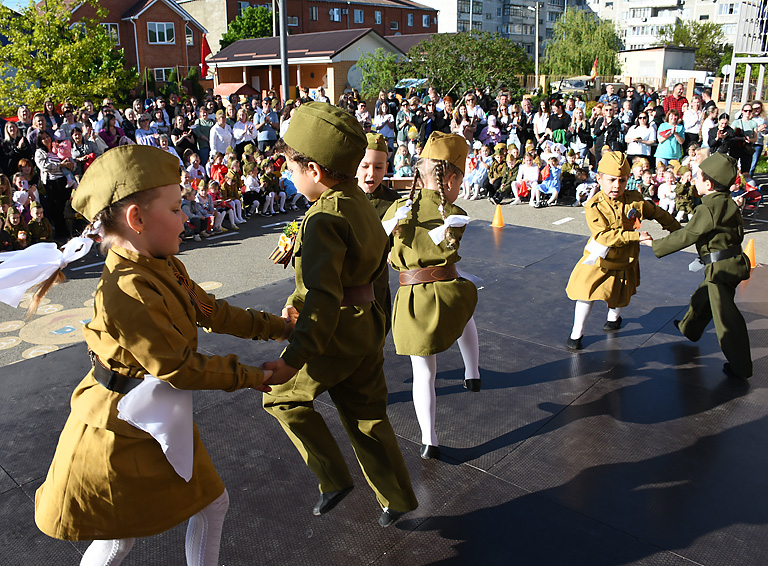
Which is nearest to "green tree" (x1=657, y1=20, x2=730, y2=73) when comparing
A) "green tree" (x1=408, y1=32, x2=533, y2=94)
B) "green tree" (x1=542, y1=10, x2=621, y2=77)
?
"green tree" (x1=542, y1=10, x2=621, y2=77)

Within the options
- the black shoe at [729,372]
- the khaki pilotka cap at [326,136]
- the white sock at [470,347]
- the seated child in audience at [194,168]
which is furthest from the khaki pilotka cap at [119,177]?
the seated child in audience at [194,168]

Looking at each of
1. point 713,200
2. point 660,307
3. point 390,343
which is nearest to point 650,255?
point 660,307

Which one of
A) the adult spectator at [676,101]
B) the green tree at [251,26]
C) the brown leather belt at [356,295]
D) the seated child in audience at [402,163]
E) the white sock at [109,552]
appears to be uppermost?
the green tree at [251,26]

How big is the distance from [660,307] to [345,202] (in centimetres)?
444

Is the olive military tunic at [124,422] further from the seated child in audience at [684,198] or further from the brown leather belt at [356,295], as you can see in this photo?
the seated child in audience at [684,198]

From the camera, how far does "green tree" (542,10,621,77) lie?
56.4m

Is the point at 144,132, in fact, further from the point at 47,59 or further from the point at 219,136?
the point at 47,59

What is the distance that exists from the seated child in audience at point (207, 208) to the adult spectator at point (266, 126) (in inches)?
179

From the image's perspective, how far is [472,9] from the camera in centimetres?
7750

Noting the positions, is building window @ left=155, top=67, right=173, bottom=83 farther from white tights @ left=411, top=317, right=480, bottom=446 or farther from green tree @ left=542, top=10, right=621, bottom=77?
white tights @ left=411, top=317, right=480, bottom=446

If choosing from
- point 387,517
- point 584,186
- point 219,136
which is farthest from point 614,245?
point 219,136

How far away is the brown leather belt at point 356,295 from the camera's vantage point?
8.30 ft

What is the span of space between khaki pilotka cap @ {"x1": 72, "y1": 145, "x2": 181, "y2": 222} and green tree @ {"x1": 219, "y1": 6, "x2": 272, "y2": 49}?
49.9 meters

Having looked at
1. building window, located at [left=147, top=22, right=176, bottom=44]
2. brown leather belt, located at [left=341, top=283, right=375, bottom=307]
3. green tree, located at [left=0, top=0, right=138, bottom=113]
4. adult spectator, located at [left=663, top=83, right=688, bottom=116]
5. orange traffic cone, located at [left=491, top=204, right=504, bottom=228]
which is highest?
building window, located at [left=147, top=22, right=176, bottom=44]
